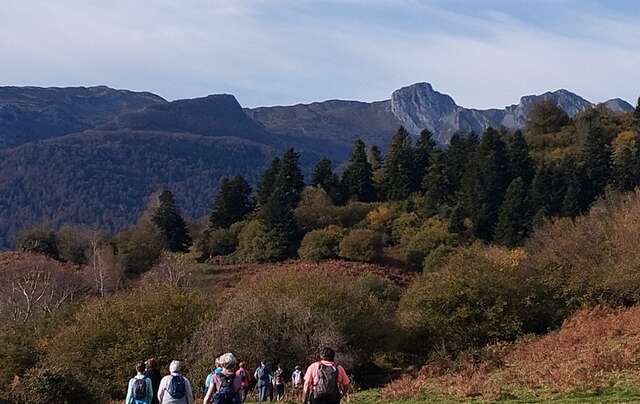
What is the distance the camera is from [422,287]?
3875cm

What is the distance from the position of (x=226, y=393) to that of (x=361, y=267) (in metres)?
49.3

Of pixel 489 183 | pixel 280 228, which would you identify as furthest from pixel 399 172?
pixel 280 228

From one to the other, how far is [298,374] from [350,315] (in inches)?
336

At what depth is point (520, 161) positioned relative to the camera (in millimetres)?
72125

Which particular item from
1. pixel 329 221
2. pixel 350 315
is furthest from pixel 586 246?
pixel 329 221

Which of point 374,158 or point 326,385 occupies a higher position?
point 326,385

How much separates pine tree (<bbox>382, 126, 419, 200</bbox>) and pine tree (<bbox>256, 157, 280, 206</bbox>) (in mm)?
10225

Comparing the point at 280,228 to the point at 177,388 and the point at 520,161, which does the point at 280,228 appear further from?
the point at 177,388

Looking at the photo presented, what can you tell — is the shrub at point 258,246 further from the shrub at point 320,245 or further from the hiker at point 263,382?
the hiker at point 263,382

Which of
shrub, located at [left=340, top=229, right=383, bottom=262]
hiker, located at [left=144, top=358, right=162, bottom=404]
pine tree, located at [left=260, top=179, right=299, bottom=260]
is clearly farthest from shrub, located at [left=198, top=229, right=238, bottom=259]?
hiker, located at [left=144, top=358, right=162, bottom=404]

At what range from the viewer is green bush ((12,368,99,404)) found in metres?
27.6

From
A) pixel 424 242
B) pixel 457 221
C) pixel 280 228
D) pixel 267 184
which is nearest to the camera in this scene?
pixel 424 242

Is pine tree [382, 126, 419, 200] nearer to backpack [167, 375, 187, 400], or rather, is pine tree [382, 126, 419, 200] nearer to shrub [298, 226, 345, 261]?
shrub [298, 226, 345, 261]

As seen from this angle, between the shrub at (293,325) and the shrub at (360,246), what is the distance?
2523 cm
